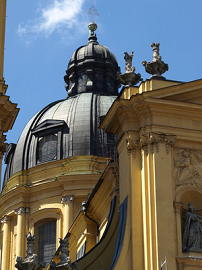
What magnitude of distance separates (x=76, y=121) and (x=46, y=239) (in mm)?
5921

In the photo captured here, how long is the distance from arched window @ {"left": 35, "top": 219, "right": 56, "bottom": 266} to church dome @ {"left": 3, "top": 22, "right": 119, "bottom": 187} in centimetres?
292

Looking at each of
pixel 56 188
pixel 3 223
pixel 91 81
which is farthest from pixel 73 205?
pixel 91 81

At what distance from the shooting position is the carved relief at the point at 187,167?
74.7 feet

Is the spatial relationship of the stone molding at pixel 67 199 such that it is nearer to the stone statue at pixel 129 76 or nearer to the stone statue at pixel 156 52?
the stone statue at pixel 129 76

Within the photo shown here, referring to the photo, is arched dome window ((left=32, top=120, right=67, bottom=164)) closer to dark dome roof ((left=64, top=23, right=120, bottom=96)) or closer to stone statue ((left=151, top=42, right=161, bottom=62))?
dark dome roof ((left=64, top=23, right=120, bottom=96))

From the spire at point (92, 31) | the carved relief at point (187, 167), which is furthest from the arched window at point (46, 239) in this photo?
the carved relief at point (187, 167)

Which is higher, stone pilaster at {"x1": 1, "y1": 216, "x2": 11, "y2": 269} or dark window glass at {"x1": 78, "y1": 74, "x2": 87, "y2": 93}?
dark window glass at {"x1": 78, "y1": 74, "x2": 87, "y2": 93}

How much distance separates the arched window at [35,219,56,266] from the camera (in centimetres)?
3541

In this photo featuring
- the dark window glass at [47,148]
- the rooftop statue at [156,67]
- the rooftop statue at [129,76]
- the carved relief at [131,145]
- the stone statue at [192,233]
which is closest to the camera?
the stone statue at [192,233]

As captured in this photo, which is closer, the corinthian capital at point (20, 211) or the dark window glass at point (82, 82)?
the corinthian capital at point (20, 211)

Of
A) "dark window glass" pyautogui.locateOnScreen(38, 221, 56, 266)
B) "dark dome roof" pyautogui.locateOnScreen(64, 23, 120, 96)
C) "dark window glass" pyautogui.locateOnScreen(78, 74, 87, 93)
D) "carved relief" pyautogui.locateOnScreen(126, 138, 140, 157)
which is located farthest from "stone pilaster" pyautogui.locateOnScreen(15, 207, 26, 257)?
"carved relief" pyautogui.locateOnScreen(126, 138, 140, 157)

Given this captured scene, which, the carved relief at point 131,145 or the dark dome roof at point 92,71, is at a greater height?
the dark dome roof at point 92,71

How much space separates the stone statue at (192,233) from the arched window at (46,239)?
45.9 feet

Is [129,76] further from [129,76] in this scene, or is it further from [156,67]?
[156,67]
